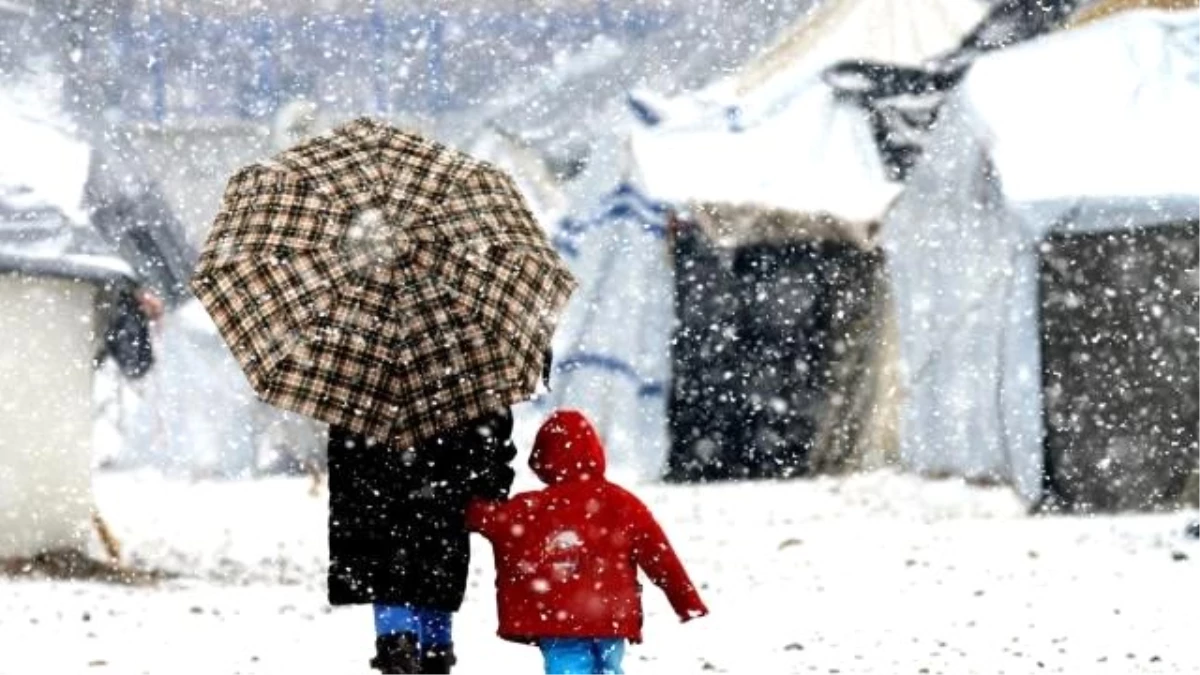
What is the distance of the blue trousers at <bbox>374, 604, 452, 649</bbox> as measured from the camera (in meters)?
4.63

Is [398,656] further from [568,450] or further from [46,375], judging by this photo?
[46,375]

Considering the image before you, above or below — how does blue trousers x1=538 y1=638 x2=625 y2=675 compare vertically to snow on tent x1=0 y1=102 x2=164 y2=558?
above

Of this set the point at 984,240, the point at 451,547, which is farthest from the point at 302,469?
the point at 451,547

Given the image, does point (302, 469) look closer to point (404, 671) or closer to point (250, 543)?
point (250, 543)

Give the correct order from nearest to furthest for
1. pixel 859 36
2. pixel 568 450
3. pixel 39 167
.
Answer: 1. pixel 568 450
2. pixel 39 167
3. pixel 859 36

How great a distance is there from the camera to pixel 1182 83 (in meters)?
14.0

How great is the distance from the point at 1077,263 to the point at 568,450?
997 cm

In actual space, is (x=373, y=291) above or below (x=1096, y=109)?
above

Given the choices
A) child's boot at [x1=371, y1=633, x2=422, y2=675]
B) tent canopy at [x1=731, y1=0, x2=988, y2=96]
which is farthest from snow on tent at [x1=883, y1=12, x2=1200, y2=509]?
child's boot at [x1=371, y1=633, x2=422, y2=675]

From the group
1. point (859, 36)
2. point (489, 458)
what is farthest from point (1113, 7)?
point (489, 458)

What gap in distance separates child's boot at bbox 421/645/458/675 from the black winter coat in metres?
0.13

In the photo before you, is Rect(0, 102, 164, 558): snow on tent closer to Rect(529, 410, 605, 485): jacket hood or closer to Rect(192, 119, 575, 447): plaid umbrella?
Rect(192, 119, 575, 447): plaid umbrella

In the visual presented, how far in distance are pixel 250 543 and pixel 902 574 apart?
441 cm

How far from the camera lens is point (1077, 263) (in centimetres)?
1352
